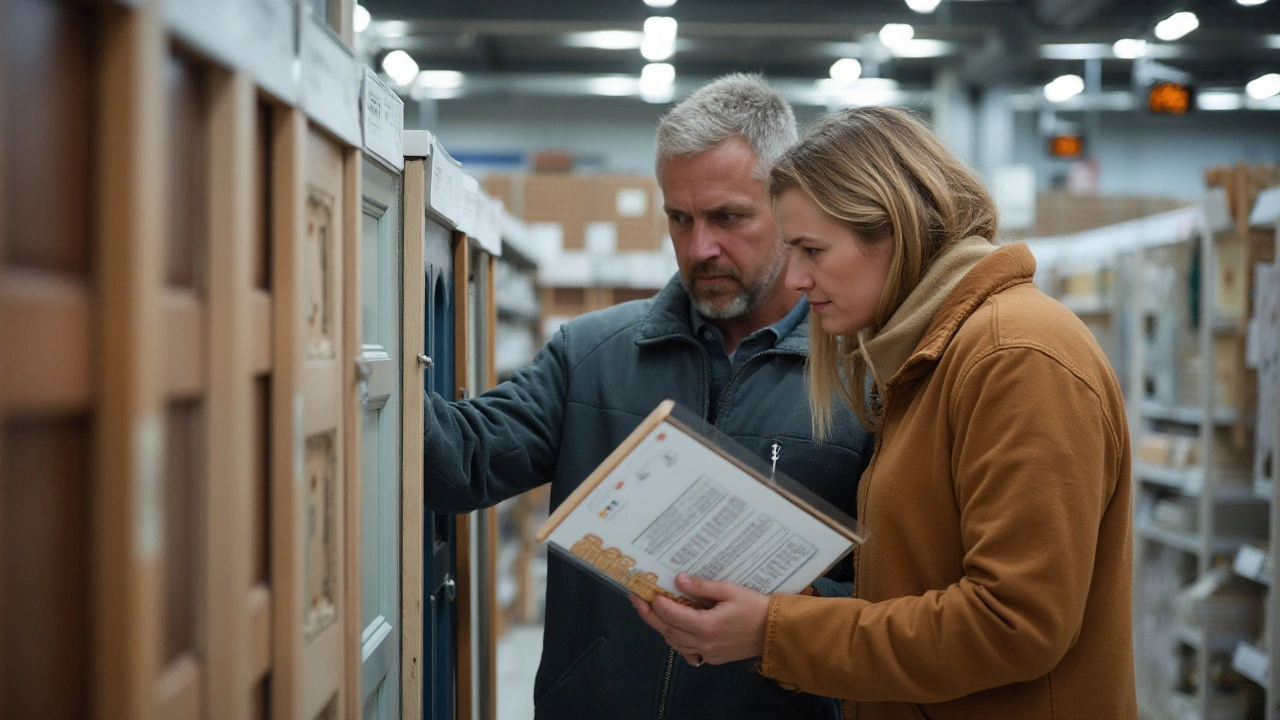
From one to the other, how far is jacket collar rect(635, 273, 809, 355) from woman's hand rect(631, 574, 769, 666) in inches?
25.0

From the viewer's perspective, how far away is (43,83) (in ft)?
2.09

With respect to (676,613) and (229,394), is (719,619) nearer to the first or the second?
(676,613)

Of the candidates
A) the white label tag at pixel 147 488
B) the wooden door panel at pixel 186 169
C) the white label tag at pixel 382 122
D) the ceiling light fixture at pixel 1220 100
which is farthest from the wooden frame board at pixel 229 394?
the ceiling light fixture at pixel 1220 100

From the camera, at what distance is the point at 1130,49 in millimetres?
10109

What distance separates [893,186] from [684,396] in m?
0.68

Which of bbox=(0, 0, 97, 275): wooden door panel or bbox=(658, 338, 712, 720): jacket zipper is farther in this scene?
bbox=(658, 338, 712, 720): jacket zipper

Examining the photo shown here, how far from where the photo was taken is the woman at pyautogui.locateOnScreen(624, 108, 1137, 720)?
1.27 m

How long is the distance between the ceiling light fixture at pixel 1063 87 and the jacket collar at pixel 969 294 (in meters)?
10.1

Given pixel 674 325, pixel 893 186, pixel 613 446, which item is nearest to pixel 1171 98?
pixel 674 325

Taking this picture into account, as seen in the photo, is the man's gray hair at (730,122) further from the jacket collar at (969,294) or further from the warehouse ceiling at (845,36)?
the warehouse ceiling at (845,36)

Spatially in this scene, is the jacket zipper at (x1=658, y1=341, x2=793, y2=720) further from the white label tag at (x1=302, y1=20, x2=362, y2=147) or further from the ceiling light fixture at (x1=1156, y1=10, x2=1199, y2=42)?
the ceiling light fixture at (x1=1156, y1=10, x2=1199, y2=42)

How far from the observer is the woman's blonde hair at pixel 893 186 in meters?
1.48

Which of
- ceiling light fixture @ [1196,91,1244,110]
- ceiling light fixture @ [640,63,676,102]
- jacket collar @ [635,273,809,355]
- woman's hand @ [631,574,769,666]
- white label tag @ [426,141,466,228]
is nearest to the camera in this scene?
woman's hand @ [631,574,769,666]

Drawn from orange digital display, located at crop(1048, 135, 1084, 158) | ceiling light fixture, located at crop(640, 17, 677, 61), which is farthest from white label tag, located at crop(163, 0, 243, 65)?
orange digital display, located at crop(1048, 135, 1084, 158)
